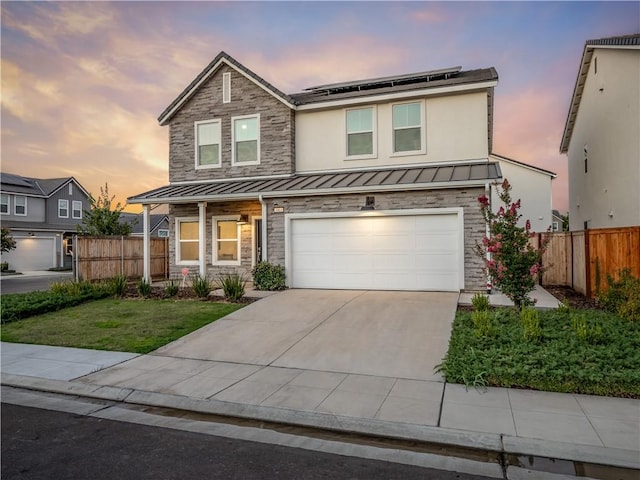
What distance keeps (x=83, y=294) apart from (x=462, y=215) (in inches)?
457

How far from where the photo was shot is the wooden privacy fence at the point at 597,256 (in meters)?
10.1

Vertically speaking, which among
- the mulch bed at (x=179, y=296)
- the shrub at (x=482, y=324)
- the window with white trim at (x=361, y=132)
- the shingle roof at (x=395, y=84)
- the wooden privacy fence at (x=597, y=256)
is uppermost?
the shingle roof at (x=395, y=84)

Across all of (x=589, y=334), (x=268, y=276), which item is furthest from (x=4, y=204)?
(x=589, y=334)

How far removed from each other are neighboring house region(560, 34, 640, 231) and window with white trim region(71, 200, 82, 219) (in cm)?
3665

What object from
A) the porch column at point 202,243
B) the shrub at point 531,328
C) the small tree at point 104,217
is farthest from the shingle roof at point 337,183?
the shrub at point 531,328

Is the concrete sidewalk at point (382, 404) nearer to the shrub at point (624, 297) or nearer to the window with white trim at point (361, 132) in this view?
the shrub at point (624, 297)

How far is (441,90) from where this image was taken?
1393cm

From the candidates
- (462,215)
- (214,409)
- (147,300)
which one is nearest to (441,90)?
(462,215)

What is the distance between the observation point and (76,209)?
3653 cm

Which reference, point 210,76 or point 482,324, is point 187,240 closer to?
point 210,76

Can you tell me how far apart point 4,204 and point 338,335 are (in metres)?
32.1

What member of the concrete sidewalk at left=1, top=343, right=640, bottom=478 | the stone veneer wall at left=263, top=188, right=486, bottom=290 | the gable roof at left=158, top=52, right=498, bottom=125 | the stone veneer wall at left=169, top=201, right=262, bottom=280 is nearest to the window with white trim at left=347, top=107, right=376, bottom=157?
the gable roof at left=158, top=52, right=498, bottom=125

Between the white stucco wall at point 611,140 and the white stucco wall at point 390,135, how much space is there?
4.17 m

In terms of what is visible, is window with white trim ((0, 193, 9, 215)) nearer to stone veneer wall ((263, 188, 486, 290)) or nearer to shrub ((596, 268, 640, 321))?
stone veneer wall ((263, 188, 486, 290))
